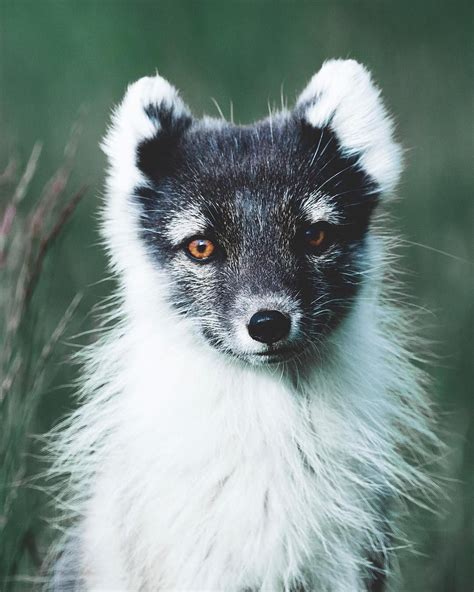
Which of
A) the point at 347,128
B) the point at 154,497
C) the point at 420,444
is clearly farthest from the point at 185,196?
the point at 420,444

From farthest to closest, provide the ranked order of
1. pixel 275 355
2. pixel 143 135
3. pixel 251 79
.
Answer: pixel 251 79
pixel 143 135
pixel 275 355

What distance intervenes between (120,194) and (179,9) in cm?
356

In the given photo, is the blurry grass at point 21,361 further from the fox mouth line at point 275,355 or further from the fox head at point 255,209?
the fox mouth line at point 275,355

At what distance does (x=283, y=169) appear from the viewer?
3482mm

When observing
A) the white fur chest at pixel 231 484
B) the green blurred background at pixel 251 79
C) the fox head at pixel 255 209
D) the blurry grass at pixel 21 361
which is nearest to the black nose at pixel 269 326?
the fox head at pixel 255 209

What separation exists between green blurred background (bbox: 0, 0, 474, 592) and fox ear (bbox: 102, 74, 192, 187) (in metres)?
1.92

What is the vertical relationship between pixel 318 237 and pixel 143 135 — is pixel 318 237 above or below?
below

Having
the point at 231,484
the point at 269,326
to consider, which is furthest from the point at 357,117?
the point at 231,484

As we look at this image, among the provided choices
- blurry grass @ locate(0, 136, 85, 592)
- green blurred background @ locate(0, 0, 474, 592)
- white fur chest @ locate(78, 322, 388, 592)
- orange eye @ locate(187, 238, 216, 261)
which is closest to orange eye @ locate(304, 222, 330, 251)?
orange eye @ locate(187, 238, 216, 261)

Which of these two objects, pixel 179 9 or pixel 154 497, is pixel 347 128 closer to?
pixel 154 497

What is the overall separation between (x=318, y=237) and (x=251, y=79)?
Result: 353 cm

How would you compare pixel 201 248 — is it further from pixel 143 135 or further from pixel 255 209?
pixel 143 135

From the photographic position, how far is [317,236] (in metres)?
3.46

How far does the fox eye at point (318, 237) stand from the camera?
11.2ft
